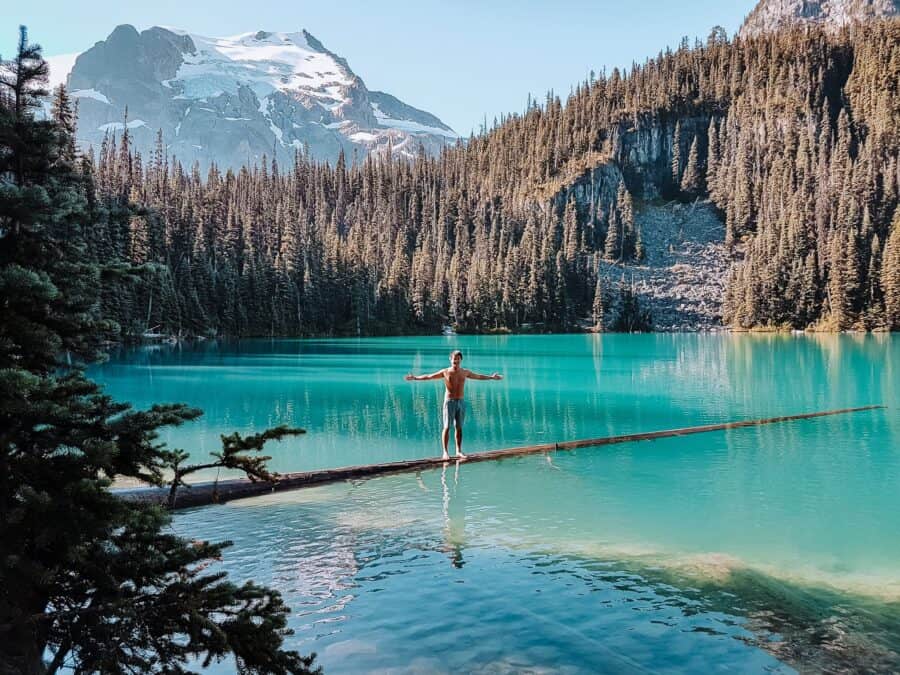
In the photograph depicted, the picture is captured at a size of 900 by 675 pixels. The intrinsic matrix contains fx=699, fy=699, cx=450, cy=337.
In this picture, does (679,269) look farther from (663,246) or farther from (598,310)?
(598,310)

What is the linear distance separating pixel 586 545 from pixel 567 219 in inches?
6010

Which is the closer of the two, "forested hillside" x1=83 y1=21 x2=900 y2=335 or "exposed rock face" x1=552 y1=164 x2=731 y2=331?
"forested hillside" x1=83 y1=21 x2=900 y2=335

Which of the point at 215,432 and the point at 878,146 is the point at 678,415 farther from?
the point at 878,146

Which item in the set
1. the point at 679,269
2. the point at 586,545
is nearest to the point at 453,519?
the point at 586,545

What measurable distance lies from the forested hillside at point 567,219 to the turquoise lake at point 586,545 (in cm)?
5784

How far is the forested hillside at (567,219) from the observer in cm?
11319

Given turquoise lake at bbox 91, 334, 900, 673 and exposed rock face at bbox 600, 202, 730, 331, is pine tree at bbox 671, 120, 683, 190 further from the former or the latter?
turquoise lake at bbox 91, 334, 900, 673

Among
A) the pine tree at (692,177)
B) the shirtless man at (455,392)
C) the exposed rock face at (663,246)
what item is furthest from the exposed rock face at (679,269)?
the shirtless man at (455,392)

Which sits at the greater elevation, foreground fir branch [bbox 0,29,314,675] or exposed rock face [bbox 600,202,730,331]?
exposed rock face [bbox 600,202,730,331]

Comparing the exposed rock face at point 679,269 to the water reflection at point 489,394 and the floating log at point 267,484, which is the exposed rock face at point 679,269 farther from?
the floating log at point 267,484

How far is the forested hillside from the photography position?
113 meters

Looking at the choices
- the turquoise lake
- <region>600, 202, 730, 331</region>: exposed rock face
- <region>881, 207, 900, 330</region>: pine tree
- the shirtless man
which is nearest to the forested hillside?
<region>881, 207, 900, 330</region>: pine tree

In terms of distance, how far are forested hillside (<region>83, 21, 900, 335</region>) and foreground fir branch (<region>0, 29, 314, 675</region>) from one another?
6958 centimetres

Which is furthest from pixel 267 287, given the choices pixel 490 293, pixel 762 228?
pixel 762 228
